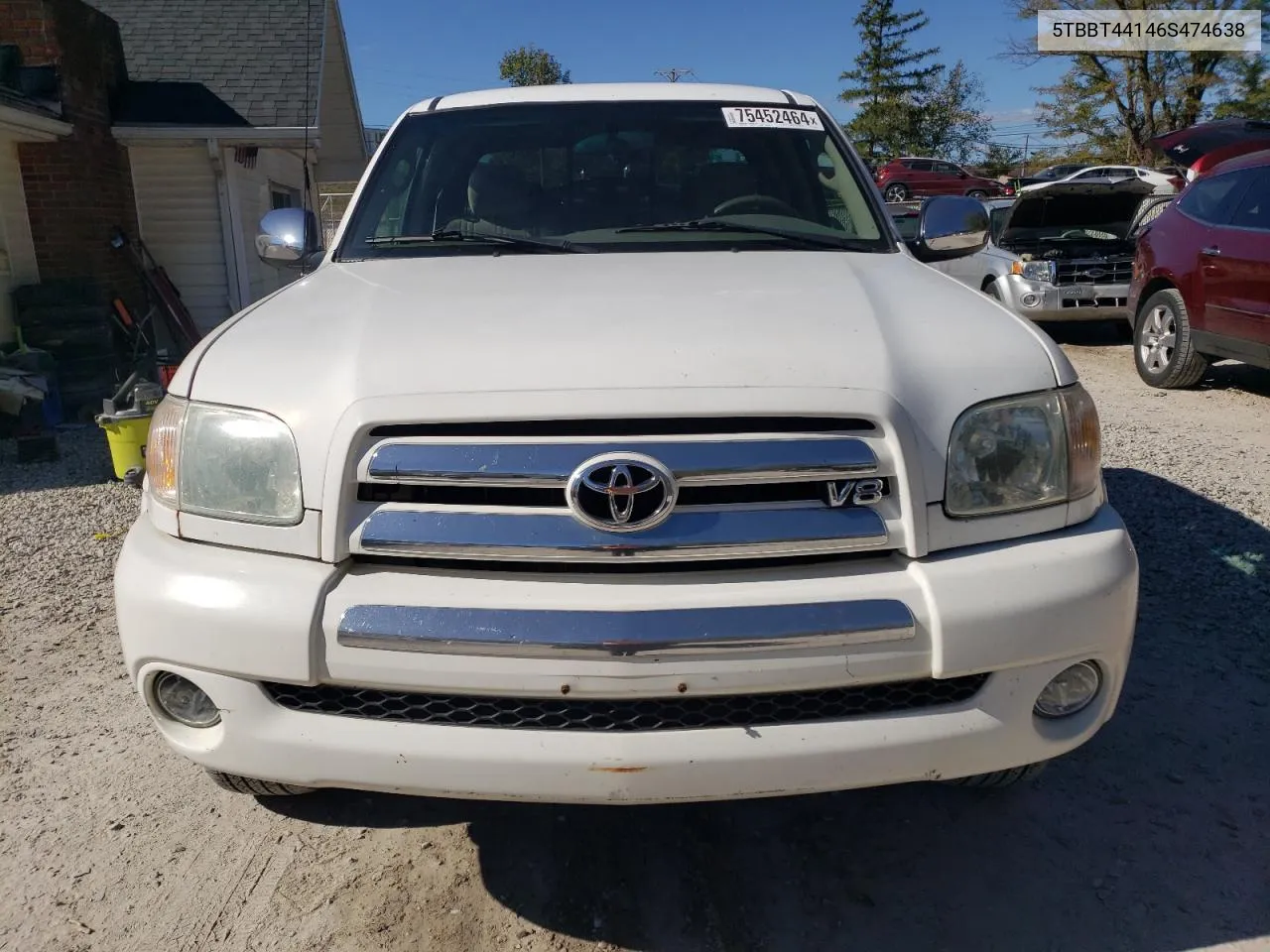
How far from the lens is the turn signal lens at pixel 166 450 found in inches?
83.2

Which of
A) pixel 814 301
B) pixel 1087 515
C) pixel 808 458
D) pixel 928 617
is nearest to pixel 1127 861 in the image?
pixel 1087 515

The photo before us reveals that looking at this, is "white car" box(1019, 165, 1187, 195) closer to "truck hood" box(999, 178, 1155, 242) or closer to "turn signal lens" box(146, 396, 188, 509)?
"truck hood" box(999, 178, 1155, 242)

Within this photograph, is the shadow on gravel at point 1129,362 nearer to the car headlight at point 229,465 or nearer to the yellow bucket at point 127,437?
the yellow bucket at point 127,437

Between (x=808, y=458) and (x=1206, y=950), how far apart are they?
4.73ft

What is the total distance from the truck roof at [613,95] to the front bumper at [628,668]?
2190mm

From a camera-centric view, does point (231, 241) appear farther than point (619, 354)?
Yes

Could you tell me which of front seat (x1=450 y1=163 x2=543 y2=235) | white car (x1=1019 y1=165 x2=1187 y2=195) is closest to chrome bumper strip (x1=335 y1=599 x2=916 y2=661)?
front seat (x1=450 y1=163 x2=543 y2=235)

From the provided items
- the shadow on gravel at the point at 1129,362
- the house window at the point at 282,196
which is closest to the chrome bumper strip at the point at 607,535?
the shadow on gravel at the point at 1129,362

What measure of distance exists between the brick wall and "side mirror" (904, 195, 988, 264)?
9.22 m

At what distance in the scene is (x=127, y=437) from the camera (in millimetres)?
5723

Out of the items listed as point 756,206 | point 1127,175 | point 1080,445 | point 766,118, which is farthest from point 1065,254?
point 1127,175

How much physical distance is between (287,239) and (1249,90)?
39.9 metres

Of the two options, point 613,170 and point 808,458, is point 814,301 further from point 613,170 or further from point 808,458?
point 613,170

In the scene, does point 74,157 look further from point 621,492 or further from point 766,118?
point 621,492
